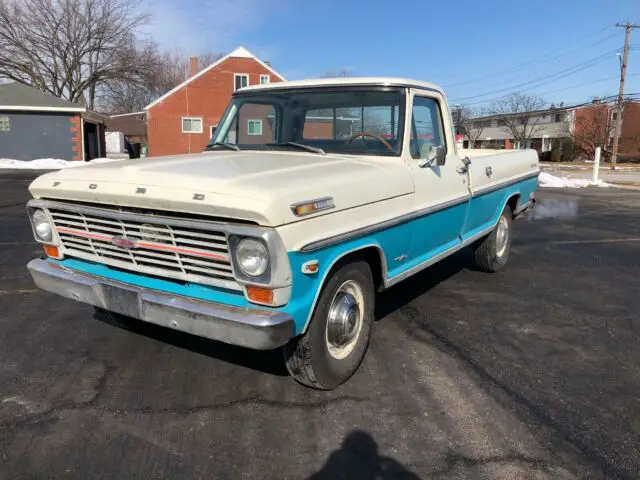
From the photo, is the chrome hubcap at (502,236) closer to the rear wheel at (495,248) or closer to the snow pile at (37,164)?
the rear wheel at (495,248)

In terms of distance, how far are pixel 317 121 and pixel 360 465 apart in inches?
107

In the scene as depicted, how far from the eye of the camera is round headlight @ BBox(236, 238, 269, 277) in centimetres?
261

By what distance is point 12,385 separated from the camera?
10.8ft

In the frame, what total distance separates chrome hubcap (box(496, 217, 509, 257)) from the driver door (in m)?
1.52

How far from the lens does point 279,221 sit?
8.46 ft

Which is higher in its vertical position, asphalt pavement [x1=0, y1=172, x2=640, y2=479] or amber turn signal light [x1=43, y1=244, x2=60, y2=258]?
amber turn signal light [x1=43, y1=244, x2=60, y2=258]

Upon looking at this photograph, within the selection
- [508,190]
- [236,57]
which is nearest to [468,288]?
[508,190]

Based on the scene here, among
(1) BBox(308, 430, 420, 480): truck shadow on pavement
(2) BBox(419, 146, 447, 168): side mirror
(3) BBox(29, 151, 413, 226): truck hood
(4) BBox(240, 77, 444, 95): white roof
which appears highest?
(4) BBox(240, 77, 444, 95): white roof

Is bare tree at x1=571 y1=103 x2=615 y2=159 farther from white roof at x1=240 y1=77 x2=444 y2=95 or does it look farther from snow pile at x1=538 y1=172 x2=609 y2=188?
white roof at x1=240 y1=77 x2=444 y2=95

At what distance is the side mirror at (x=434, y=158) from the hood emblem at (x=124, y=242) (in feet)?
7.14

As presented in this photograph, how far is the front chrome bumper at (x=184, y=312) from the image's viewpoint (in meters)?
2.63

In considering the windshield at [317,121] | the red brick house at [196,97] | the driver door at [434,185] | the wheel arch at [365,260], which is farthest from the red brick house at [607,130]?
the wheel arch at [365,260]

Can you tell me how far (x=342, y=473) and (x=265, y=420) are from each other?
615mm

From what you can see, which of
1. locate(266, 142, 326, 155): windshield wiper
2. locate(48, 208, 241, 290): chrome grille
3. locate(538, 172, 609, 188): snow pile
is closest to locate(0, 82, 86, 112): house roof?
locate(538, 172, 609, 188): snow pile
